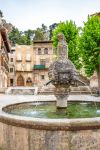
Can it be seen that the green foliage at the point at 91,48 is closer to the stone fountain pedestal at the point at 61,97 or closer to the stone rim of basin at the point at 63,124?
the stone fountain pedestal at the point at 61,97

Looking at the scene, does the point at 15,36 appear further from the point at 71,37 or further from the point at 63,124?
→ the point at 63,124

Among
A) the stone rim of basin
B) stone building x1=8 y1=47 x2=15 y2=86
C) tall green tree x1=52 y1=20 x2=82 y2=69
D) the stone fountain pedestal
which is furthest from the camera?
stone building x1=8 y1=47 x2=15 y2=86

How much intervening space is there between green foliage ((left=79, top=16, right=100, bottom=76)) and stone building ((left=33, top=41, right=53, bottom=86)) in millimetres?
30745

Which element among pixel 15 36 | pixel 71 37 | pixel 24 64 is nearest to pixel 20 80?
pixel 24 64

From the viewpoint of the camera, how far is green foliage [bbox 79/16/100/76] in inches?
1262

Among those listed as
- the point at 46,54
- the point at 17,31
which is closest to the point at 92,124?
the point at 46,54

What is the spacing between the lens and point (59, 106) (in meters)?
8.20

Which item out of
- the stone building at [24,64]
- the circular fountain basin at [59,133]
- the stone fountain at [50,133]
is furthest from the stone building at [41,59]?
the circular fountain basin at [59,133]

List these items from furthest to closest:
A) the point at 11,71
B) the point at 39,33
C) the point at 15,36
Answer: the point at 15,36
the point at 39,33
the point at 11,71

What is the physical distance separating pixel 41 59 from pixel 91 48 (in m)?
33.8

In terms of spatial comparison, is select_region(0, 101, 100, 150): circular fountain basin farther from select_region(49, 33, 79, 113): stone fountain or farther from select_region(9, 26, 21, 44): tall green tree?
select_region(9, 26, 21, 44): tall green tree

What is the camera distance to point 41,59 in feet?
215

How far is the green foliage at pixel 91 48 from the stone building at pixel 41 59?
30.7 m

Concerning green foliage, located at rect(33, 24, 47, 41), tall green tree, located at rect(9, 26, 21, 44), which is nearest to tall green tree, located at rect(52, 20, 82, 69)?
green foliage, located at rect(33, 24, 47, 41)
